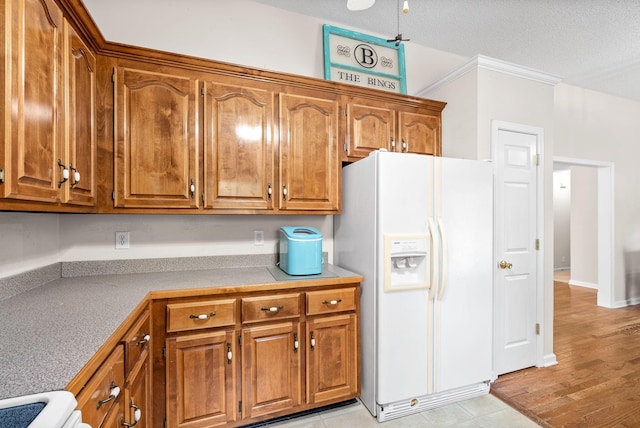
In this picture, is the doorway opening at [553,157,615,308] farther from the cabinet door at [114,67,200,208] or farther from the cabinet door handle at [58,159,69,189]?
the cabinet door handle at [58,159,69,189]

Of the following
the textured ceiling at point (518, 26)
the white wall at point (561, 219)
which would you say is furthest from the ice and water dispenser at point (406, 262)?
the white wall at point (561, 219)

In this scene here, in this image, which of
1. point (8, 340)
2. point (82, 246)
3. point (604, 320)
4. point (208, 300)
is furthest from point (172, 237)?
point (604, 320)

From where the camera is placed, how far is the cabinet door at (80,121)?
1381 millimetres

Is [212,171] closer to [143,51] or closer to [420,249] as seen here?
[143,51]

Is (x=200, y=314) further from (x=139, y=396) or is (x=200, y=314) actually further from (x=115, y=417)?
(x=115, y=417)

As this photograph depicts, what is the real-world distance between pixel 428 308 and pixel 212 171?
67.4 inches

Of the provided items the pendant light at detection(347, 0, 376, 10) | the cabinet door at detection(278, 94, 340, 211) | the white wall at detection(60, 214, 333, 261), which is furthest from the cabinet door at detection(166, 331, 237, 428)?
the pendant light at detection(347, 0, 376, 10)

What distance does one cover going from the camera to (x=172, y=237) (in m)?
2.16

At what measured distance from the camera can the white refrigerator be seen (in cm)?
187

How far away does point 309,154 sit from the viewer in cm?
218

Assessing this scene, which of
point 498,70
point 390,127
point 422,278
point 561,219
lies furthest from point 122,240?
point 561,219

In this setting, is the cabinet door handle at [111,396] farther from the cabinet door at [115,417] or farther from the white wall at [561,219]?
the white wall at [561,219]

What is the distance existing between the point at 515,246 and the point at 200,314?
246cm

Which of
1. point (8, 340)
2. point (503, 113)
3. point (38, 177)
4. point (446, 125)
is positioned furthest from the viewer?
point (446, 125)
